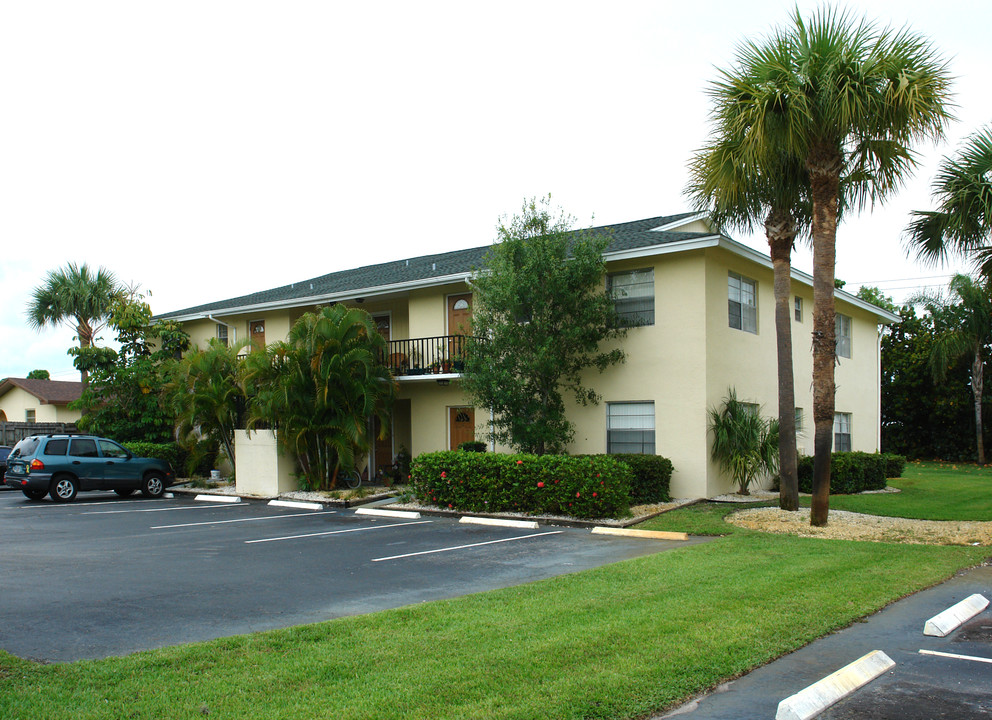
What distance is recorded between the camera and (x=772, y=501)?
17.4m

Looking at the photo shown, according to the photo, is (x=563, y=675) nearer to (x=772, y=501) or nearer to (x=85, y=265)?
(x=772, y=501)

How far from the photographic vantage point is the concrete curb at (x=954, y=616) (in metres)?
6.80

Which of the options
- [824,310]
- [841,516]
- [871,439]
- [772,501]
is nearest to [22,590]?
[824,310]

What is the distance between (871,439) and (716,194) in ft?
53.2

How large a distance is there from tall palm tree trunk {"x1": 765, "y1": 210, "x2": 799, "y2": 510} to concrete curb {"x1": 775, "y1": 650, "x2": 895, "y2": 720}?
9.81 m

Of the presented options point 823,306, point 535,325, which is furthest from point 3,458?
point 823,306

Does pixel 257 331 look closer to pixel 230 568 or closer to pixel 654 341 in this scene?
pixel 654 341

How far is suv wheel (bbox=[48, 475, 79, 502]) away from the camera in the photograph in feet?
66.4

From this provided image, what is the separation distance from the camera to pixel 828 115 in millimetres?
12297

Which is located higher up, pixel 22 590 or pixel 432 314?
pixel 432 314

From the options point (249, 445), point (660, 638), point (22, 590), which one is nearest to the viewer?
point (660, 638)

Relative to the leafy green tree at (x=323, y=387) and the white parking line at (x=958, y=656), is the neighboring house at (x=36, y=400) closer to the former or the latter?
the leafy green tree at (x=323, y=387)

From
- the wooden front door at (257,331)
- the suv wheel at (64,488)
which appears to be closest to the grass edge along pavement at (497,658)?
the suv wheel at (64,488)

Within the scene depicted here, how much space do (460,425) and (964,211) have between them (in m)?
12.7
